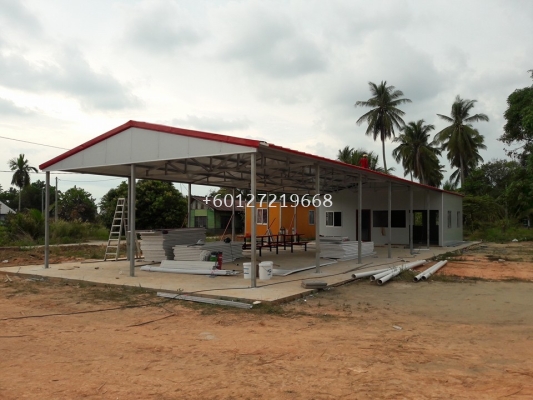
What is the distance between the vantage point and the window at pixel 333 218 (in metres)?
24.8

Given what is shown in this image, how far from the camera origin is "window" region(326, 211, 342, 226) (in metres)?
24.8

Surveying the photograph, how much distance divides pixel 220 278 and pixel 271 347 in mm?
5542

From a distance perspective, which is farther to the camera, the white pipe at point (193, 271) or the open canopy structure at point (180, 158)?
the white pipe at point (193, 271)

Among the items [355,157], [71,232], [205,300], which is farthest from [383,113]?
[205,300]

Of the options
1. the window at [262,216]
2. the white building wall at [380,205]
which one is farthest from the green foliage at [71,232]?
the white building wall at [380,205]

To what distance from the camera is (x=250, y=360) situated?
521cm

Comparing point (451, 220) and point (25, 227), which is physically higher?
point (451, 220)

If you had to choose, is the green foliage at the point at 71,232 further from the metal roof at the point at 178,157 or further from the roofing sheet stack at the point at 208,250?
the roofing sheet stack at the point at 208,250

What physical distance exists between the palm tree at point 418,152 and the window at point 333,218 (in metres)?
22.6

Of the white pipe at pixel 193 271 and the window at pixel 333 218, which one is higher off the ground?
the window at pixel 333 218

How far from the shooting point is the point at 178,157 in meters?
10.5

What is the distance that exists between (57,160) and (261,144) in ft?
22.4

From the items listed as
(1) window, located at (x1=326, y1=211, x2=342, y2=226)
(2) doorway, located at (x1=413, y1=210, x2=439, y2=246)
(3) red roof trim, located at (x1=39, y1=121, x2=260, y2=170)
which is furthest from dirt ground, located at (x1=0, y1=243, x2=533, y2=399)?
(1) window, located at (x1=326, y1=211, x2=342, y2=226)

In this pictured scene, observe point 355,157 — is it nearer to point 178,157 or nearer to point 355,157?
point 355,157
